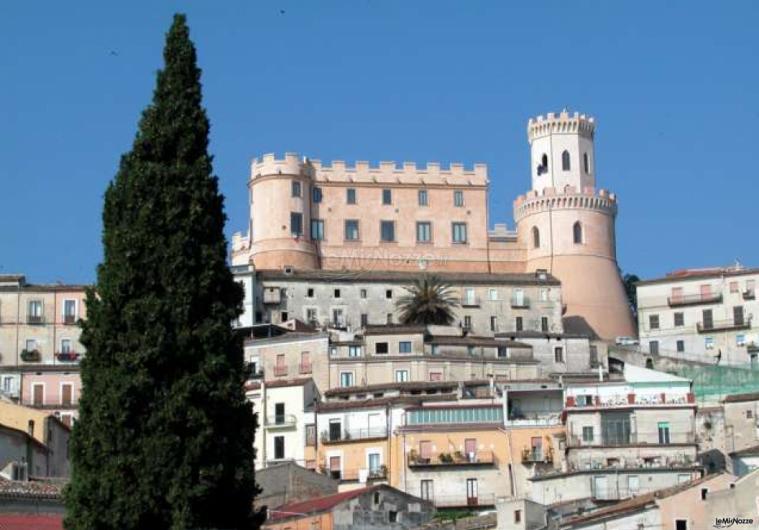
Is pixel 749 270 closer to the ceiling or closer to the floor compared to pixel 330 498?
closer to the ceiling

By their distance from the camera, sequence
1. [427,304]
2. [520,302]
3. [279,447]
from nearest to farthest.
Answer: [279,447] → [427,304] → [520,302]

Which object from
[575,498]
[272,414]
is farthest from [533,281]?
[575,498]

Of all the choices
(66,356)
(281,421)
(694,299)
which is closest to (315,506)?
(281,421)

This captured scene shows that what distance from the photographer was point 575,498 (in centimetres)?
6384

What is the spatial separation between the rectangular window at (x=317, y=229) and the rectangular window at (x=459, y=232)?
8425 millimetres

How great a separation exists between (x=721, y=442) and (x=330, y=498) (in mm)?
22606

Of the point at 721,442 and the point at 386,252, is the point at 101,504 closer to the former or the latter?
the point at 721,442

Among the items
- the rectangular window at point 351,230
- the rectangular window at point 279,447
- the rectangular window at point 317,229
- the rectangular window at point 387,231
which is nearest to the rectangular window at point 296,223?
the rectangular window at point 317,229

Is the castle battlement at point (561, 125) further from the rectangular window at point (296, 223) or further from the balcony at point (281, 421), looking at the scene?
the balcony at point (281, 421)

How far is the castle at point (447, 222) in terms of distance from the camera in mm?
103375

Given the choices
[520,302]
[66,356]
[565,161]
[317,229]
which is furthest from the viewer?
[565,161]

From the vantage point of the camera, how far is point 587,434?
230 ft

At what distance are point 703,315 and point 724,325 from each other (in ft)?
5.14

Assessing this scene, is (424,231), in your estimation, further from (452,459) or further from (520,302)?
(452,459)
